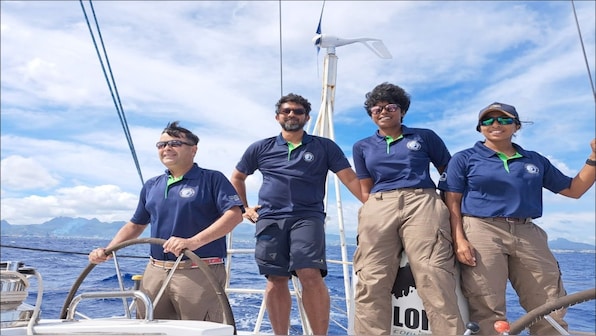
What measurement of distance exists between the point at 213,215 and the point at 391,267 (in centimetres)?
104

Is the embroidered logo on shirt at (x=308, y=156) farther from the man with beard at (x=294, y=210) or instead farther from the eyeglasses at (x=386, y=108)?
the eyeglasses at (x=386, y=108)

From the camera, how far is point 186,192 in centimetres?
299

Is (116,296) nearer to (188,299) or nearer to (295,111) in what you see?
(188,299)

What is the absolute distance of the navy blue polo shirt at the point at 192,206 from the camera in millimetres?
2922

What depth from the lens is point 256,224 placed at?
3375 millimetres

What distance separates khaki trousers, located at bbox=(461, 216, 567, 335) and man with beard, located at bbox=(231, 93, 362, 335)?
829mm

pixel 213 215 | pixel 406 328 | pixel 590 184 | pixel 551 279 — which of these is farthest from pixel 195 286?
pixel 590 184

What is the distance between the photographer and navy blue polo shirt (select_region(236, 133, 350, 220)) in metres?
3.27

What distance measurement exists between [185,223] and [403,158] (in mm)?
1283

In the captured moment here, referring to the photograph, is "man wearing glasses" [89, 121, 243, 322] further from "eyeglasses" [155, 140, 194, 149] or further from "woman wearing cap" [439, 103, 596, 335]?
"woman wearing cap" [439, 103, 596, 335]

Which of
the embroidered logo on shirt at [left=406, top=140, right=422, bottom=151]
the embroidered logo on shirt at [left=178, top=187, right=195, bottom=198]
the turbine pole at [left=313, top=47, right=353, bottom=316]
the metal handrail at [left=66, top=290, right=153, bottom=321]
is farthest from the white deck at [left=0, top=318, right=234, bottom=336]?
the turbine pole at [left=313, top=47, right=353, bottom=316]

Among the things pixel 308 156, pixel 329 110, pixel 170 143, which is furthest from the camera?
pixel 329 110

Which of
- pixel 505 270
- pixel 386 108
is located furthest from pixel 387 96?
pixel 505 270

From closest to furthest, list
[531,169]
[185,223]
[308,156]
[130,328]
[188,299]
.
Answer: [130,328] < [188,299] < [531,169] < [185,223] < [308,156]
